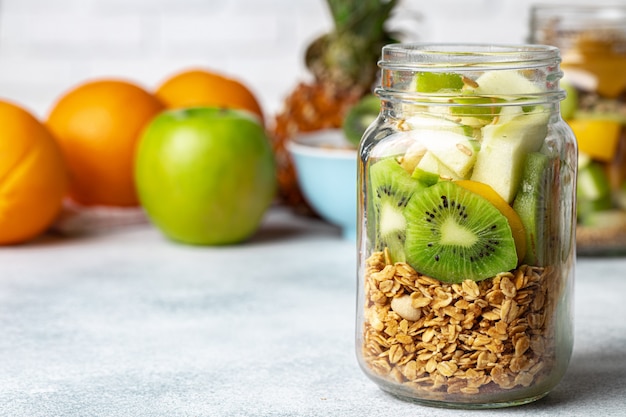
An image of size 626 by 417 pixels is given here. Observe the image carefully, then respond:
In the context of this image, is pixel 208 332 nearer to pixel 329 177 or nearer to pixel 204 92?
pixel 329 177

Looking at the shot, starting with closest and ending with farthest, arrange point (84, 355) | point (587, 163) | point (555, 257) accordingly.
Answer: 1. point (555, 257)
2. point (84, 355)
3. point (587, 163)

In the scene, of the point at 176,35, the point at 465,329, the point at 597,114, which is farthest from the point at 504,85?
the point at 176,35

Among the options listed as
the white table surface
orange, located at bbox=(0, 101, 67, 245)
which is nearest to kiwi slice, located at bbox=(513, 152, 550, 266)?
the white table surface

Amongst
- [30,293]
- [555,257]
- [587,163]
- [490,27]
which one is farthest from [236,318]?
[490,27]

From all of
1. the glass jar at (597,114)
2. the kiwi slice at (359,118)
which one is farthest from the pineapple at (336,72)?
the glass jar at (597,114)

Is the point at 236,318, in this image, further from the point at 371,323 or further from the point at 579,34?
the point at 579,34

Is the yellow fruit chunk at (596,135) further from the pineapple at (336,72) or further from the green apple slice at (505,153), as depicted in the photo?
the green apple slice at (505,153)
